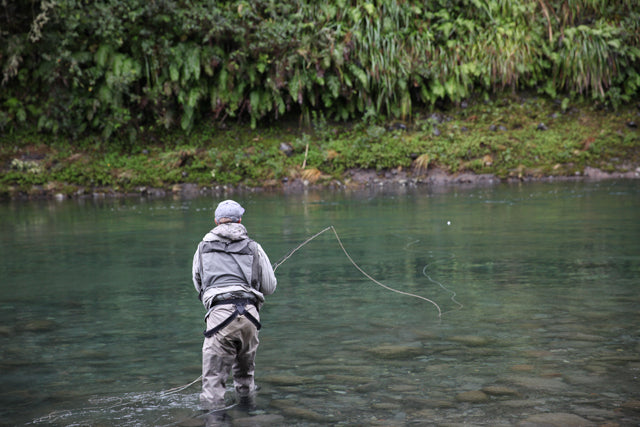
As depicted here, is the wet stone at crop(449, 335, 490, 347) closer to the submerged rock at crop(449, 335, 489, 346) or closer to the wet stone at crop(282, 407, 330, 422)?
the submerged rock at crop(449, 335, 489, 346)

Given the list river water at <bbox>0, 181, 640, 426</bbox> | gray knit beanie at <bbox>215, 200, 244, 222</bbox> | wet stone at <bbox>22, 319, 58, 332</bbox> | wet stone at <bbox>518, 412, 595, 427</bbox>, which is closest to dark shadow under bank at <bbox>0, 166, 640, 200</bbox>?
river water at <bbox>0, 181, 640, 426</bbox>

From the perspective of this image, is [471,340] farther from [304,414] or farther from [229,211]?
[229,211]

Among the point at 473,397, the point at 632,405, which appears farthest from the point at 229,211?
the point at 632,405

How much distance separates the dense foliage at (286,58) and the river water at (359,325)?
1039 centimetres

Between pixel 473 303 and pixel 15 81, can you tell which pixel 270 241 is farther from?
pixel 15 81

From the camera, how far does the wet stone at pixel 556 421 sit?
4.35 m

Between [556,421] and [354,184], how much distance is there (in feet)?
55.9

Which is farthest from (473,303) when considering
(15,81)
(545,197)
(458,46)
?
(15,81)

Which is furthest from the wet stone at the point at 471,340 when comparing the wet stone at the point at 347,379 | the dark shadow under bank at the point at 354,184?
the dark shadow under bank at the point at 354,184

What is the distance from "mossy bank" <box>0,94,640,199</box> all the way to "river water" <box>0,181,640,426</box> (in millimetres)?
8166

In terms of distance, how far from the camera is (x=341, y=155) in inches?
874

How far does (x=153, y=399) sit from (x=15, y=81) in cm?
2163

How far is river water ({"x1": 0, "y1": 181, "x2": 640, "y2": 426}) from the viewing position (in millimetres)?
4824

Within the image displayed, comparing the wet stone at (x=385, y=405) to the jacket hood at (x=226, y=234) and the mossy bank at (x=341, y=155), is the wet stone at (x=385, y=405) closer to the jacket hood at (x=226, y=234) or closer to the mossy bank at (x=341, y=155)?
the jacket hood at (x=226, y=234)
